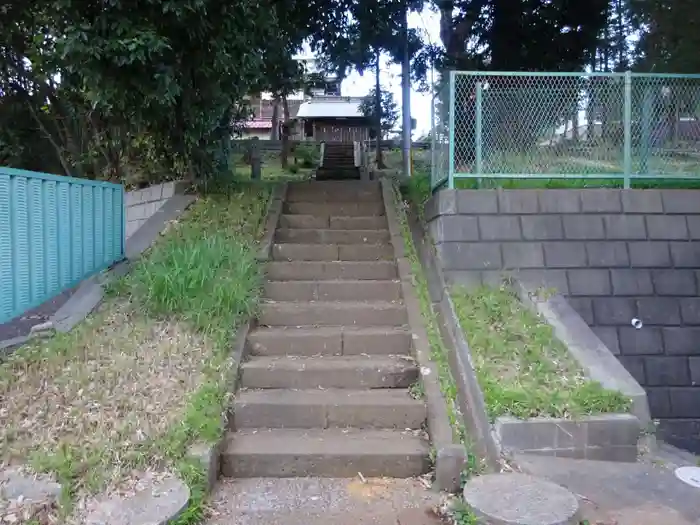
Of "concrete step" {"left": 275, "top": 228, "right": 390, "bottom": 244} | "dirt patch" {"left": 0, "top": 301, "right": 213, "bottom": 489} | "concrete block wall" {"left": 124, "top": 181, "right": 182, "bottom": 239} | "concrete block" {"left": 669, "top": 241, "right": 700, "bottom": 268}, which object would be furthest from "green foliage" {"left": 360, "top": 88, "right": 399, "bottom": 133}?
"dirt patch" {"left": 0, "top": 301, "right": 213, "bottom": 489}

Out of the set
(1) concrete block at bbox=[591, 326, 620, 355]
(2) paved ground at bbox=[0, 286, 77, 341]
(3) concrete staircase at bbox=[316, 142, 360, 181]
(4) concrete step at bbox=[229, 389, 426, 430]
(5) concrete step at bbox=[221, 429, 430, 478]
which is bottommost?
(5) concrete step at bbox=[221, 429, 430, 478]

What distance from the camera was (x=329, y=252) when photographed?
6574 mm

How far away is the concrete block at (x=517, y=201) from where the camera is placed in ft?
19.3

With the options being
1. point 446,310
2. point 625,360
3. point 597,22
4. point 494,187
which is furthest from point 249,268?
point 597,22

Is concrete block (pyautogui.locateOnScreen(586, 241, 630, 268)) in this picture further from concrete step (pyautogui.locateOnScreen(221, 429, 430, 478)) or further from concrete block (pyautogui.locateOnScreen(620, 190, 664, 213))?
concrete step (pyautogui.locateOnScreen(221, 429, 430, 478))

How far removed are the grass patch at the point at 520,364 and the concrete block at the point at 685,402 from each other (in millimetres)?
1748

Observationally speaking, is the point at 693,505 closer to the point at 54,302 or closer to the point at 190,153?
the point at 54,302

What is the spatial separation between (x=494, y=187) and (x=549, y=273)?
1021mm

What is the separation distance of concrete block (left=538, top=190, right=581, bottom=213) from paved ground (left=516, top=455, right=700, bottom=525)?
2725 millimetres

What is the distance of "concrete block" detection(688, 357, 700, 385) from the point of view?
5.68 m

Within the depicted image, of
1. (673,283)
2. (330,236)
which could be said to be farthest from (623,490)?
(330,236)

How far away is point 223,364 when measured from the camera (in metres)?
4.48

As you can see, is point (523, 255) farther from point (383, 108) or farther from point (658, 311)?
point (383, 108)

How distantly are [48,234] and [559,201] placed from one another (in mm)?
4765
